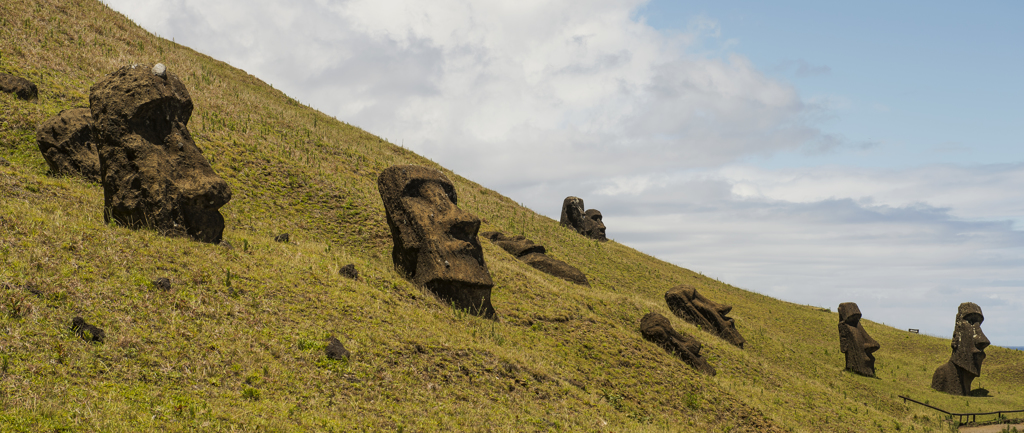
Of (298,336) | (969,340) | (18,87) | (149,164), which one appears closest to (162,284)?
(298,336)

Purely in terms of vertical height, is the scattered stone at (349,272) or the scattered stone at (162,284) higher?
the scattered stone at (349,272)

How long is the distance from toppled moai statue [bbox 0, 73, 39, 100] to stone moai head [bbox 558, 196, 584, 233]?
144ft

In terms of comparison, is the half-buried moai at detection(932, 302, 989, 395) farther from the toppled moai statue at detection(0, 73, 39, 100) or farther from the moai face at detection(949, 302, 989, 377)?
the toppled moai statue at detection(0, 73, 39, 100)

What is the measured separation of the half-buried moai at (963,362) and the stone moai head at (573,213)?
32.4m

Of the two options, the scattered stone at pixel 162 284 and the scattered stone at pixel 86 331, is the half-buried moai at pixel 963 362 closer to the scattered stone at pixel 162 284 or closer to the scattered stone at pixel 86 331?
the scattered stone at pixel 162 284

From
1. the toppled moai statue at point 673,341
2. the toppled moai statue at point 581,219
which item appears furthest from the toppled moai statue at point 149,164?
the toppled moai statue at point 581,219

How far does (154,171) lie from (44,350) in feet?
28.2

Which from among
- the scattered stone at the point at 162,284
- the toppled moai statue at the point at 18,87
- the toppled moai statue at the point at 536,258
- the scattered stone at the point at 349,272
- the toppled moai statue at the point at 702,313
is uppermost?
the toppled moai statue at the point at 18,87

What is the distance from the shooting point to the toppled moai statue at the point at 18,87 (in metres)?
25.4

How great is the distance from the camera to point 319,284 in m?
16.6

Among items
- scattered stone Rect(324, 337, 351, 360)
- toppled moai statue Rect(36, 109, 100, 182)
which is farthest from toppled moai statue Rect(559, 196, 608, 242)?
scattered stone Rect(324, 337, 351, 360)

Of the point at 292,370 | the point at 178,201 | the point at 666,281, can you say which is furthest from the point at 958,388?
the point at 178,201

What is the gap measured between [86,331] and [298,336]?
13.3 ft

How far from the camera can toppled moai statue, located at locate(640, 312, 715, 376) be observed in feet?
72.5
